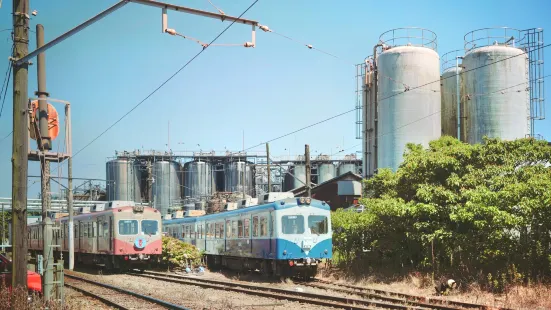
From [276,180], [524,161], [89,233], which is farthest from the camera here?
[276,180]

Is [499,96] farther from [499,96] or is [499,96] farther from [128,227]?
[128,227]

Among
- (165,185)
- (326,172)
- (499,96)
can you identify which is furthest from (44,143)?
(326,172)

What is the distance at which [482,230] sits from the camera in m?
18.2

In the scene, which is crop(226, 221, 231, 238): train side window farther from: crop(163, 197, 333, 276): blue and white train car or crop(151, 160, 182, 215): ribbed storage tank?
crop(151, 160, 182, 215): ribbed storage tank

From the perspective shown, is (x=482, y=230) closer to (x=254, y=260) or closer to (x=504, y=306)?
(x=504, y=306)

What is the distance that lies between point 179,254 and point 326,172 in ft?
165

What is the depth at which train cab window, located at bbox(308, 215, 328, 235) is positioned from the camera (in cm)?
2320

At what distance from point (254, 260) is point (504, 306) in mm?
12297

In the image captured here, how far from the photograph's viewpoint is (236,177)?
3007 inches

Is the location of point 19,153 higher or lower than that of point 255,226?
higher

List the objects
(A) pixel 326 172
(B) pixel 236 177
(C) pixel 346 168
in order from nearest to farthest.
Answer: (B) pixel 236 177
(A) pixel 326 172
(C) pixel 346 168

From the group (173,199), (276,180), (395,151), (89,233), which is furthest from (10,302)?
(276,180)

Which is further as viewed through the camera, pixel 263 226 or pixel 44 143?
pixel 263 226

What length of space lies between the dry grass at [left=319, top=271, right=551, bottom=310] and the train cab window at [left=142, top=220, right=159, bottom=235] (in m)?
9.30
